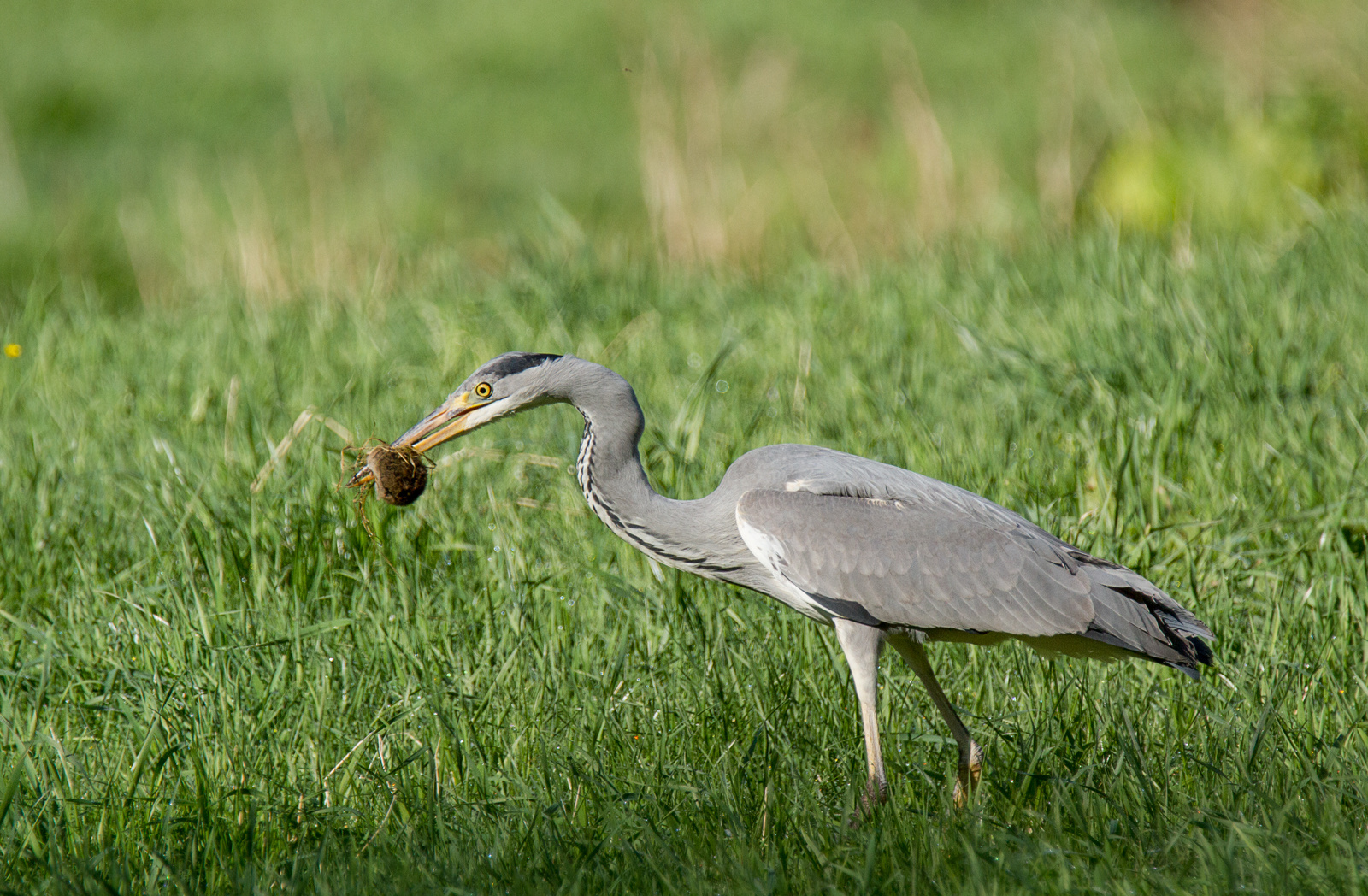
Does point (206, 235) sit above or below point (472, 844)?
above

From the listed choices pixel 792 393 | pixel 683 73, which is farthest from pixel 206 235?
pixel 792 393

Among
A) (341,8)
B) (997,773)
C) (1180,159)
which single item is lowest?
(997,773)

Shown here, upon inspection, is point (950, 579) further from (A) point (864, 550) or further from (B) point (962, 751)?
(B) point (962, 751)

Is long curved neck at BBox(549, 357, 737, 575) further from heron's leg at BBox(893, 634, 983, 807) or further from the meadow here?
heron's leg at BBox(893, 634, 983, 807)

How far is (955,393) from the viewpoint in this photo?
559 centimetres

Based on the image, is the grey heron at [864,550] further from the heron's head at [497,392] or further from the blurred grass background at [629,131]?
the blurred grass background at [629,131]

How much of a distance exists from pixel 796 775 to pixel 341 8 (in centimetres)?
1942

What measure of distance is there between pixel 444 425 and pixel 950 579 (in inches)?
57.0

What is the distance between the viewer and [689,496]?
4.65 metres

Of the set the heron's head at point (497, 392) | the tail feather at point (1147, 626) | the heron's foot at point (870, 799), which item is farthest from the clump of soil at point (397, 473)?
the tail feather at point (1147, 626)

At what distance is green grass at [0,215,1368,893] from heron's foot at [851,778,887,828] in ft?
0.10

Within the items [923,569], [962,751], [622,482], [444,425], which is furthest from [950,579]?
[444,425]

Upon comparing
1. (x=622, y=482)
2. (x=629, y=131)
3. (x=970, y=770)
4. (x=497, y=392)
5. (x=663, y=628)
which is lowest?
(x=970, y=770)

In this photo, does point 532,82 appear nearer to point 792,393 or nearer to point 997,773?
point 792,393
